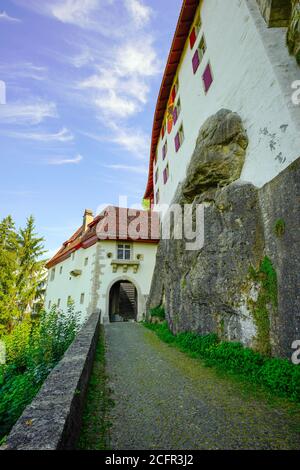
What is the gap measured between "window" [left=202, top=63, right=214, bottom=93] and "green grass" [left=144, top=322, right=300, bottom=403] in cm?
937

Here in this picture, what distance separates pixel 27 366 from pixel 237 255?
25.3 feet

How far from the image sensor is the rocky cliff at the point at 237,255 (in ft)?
15.6

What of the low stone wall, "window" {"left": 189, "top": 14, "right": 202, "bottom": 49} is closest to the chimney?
"window" {"left": 189, "top": 14, "right": 202, "bottom": 49}

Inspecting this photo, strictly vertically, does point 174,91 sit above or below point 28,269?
above

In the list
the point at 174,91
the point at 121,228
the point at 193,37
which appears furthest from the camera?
the point at 121,228

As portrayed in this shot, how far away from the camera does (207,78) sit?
949 centimetres

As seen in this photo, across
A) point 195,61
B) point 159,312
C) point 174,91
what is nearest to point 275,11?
point 195,61

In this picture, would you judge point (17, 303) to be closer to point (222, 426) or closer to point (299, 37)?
point (222, 426)

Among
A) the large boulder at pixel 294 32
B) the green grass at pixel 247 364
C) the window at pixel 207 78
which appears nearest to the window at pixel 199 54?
the window at pixel 207 78

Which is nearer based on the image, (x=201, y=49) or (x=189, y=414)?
(x=189, y=414)

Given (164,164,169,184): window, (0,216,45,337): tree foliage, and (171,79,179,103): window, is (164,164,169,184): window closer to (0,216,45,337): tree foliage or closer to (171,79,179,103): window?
(171,79,179,103): window

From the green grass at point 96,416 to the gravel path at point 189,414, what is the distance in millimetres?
118

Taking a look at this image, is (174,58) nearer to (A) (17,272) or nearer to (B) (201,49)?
(B) (201,49)

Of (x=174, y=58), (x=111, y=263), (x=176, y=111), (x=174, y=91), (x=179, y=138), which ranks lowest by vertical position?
(x=111, y=263)
